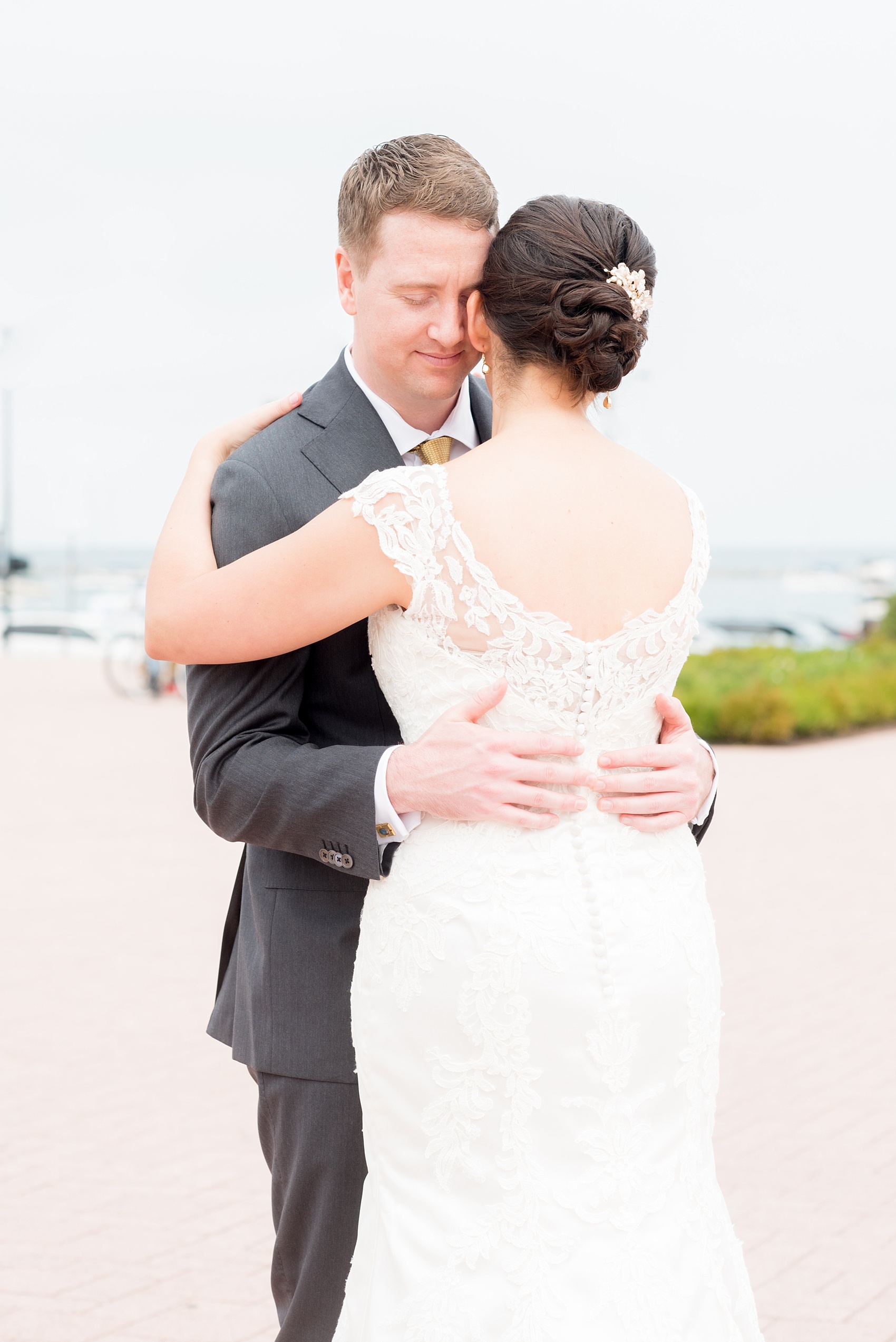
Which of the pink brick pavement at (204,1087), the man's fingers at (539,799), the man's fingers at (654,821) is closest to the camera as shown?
the man's fingers at (539,799)

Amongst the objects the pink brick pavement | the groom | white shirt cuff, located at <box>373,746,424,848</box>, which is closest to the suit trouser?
the groom

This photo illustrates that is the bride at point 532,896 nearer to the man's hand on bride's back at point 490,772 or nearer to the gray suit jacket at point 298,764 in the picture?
the man's hand on bride's back at point 490,772

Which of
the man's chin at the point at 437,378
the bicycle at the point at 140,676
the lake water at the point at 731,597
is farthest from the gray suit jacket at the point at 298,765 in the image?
the lake water at the point at 731,597

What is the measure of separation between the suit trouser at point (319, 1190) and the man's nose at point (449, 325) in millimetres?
1290

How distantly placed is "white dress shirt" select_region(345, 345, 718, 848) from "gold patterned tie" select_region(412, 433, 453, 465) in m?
0.01

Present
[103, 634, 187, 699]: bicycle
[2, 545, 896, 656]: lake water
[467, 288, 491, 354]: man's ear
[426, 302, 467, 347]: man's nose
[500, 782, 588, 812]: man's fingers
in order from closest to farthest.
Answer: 1. [500, 782, 588, 812]: man's fingers
2. [467, 288, 491, 354]: man's ear
3. [426, 302, 467, 347]: man's nose
4. [103, 634, 187, 699]: bicycle
5. [2, 545, 896, 656]: lake water

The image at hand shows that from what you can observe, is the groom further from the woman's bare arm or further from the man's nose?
the woman's bare arm

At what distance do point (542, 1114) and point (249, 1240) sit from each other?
2450 millimetres

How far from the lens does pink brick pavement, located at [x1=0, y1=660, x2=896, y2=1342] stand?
13.5ft

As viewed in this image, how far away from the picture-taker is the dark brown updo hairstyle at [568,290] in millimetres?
2279

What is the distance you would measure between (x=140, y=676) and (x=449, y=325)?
1871 centimetres

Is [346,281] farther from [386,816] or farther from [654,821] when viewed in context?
[654,821]

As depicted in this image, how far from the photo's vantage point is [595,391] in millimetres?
2393

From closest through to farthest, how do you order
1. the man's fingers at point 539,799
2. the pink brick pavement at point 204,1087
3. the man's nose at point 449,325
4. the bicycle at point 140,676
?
the man's fingers at point 539,799 → the man's nose at point 449,325 → the pink brick pavement at point 204,1087 → the bicycle at point 140,676
